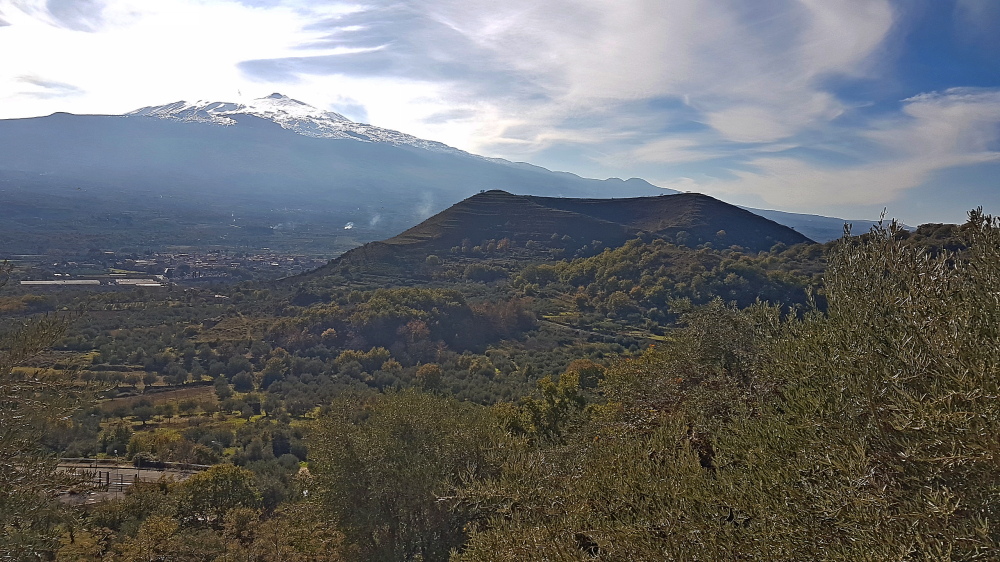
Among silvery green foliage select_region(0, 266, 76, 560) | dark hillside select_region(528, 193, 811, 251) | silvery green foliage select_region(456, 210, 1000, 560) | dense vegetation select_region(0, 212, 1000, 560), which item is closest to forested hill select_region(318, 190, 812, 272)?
dark hillside select_region(528, 193, 811, 251)

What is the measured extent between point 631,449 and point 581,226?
6957 cm

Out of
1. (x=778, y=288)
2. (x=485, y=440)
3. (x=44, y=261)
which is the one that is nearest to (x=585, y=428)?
(x=485, y=440)

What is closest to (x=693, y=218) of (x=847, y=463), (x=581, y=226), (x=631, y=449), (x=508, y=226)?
(x=581, y=226)

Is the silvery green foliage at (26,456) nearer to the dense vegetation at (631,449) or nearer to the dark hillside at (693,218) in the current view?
the dense vegetation at (631,449)

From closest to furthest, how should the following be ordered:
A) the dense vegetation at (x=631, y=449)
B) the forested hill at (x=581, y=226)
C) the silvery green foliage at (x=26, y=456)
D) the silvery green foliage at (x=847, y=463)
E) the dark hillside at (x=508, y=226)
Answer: the silvery green foliage at (x=847, y=463) < the dense vegetation at (x=631, y=449) < the silvery green foliage at (x=26, y=456) < the forested hill at (x=581, y=226) < the dark hillside at (x=508, y=226)

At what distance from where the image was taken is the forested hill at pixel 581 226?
2751 inches

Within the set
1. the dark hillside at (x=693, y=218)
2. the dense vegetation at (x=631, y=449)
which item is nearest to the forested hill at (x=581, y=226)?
the dark hillside at (x=693, y=218)

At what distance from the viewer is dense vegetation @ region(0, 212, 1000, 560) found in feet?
14.6

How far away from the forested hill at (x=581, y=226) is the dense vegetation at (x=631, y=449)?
1571 inches

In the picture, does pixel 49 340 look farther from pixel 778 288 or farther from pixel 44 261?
pixel 44 261

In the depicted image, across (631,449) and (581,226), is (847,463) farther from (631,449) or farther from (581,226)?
(581,226)

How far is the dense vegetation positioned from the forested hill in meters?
39.9

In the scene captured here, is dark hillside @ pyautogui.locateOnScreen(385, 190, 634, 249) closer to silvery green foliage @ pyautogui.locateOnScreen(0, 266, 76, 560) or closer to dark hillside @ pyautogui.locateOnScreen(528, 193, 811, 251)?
dark hillside @ pyautogui.locateOnScreen(528, 193, 811, 251)

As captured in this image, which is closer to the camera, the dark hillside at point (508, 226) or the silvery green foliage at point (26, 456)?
the silvery green foliage at point (26, 456)
